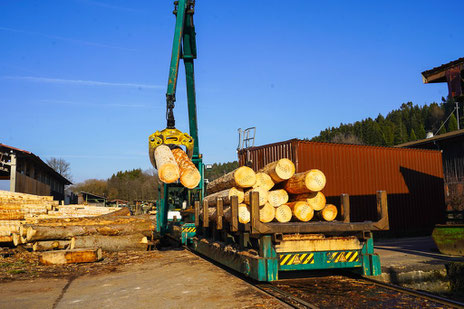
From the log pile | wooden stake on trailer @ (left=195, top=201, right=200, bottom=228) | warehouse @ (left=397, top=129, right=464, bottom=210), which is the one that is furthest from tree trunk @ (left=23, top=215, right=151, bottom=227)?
warehouse @ (left=397, top=129, right=464, bottom=210)

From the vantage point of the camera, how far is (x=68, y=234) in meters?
12.9

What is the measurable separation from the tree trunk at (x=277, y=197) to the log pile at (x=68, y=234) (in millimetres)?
6043

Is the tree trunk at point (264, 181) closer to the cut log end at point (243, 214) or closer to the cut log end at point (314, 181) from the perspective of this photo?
the cut log end at point (243, 214)

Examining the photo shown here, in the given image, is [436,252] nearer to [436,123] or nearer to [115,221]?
[115,221]

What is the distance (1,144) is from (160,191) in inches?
490

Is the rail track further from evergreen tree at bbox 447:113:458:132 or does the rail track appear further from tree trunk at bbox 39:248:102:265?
evergreen tree at bbox 447:113:458:132

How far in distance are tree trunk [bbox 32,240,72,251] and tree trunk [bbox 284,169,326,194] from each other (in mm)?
8552

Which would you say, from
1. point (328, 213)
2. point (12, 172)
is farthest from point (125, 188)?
point (328, 213)

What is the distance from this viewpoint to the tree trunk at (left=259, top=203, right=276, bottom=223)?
7586 millimetres

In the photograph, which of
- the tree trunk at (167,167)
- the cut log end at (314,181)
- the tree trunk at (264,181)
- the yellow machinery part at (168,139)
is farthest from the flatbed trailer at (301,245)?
the yellow machinery part at (168,139)

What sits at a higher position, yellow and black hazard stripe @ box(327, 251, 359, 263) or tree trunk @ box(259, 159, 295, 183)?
tree trunk @ box(259, 159, 295, 183)

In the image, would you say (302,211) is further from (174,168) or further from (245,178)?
(174,168)

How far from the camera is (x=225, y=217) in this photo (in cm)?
824

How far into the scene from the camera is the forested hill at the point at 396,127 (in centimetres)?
8325
